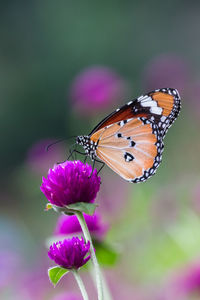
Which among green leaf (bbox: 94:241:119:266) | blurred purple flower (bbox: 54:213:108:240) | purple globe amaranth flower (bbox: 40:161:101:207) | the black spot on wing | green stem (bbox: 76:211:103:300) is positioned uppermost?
purple globe amaranth flower (bbox: 40:161:101:207)

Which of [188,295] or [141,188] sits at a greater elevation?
[188,295]

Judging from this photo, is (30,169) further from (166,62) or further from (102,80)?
(166,62)

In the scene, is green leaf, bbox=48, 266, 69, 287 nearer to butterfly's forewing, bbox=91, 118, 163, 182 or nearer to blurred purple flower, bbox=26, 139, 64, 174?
butterfly's forewing, bbox=91, 118, 163, 182

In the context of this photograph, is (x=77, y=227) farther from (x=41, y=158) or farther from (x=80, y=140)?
(x=41, y=158)

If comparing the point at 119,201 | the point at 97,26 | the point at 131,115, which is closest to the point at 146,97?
the point at 131,115

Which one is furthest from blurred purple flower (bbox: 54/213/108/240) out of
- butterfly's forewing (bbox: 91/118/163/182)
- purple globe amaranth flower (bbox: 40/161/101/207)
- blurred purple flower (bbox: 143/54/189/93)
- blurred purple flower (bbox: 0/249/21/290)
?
blurred purple flower (bbox: 143/54/189/93)

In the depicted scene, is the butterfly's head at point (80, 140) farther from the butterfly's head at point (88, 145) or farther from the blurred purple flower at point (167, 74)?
the blurred purple flower at point (167, 74)
